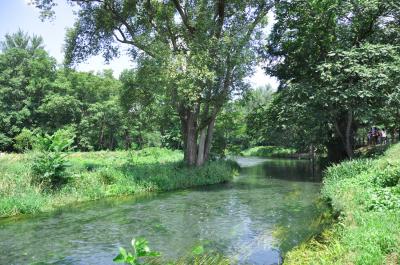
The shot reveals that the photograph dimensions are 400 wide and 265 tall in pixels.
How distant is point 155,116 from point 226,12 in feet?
45.4

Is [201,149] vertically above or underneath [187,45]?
underneath

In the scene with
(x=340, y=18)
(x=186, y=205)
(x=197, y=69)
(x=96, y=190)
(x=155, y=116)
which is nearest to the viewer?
(x=186, y=205)

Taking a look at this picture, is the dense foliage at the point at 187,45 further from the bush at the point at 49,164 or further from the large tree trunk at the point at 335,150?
the large tree trunk at the point at 335,150

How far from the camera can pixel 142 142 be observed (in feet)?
222

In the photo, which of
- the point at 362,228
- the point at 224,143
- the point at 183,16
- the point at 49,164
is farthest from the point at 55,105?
the point at 362,228

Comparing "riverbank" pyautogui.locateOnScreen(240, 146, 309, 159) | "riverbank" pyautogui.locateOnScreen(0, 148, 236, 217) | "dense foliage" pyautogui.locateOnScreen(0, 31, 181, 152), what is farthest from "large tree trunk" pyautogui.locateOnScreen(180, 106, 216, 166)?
"riverbank" pyautogui.locateOnScreen(240, 146, 309, 159)

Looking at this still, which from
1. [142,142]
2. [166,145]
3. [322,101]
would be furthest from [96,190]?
[142,142]

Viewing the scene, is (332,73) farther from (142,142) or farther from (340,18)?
(142,142)

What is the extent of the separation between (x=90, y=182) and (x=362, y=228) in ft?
51.8

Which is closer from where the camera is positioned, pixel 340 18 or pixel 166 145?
pixel 340 18

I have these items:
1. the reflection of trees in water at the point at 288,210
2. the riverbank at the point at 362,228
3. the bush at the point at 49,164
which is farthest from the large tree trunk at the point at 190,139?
the riverbank at the point at 362,228

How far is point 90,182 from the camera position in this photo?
70.8 ft

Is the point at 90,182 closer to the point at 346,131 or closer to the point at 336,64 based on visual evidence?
the point at 336,64

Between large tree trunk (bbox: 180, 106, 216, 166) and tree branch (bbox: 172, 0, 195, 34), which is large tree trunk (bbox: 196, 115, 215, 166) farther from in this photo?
tree branch (bbox: 172, 0, 195, 34)
